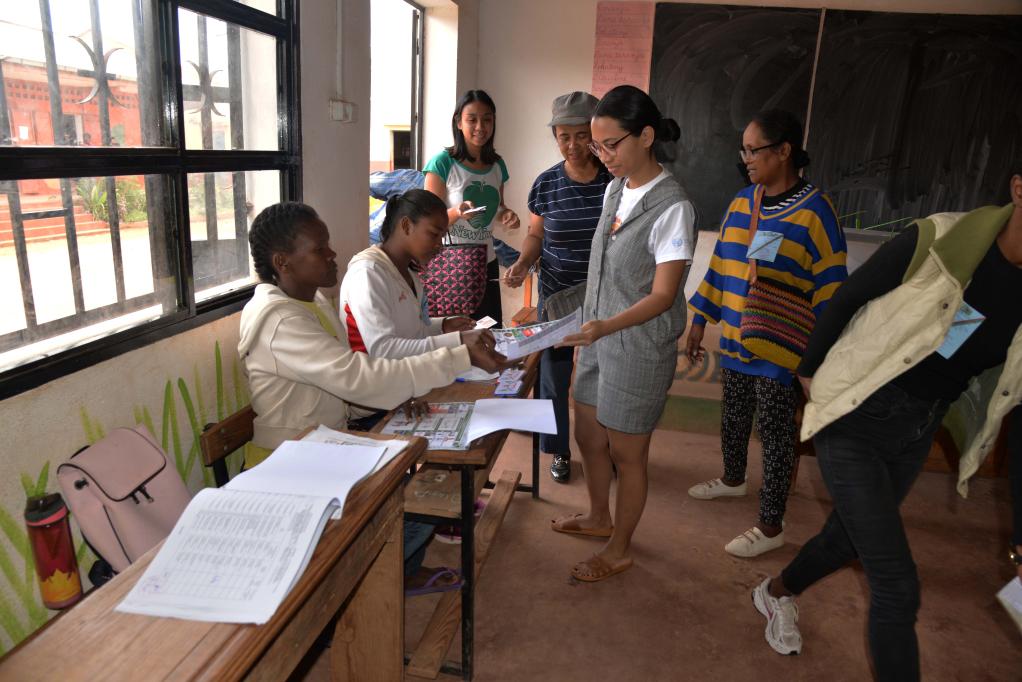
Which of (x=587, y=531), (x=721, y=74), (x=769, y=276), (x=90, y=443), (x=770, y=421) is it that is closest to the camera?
(x=90, y=443)

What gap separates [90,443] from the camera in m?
1.43

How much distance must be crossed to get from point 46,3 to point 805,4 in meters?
Answer: 3.70

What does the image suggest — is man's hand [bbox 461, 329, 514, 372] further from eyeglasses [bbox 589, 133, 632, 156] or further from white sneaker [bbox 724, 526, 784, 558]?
white sneaker [bbox 724, 526, 784, 558]

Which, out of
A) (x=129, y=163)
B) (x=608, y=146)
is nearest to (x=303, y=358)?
(x=129, y=163)

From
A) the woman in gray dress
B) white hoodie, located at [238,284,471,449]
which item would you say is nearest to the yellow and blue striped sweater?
the woman in gray dress

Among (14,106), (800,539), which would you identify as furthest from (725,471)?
(14,106)

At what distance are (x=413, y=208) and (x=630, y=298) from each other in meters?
0.70

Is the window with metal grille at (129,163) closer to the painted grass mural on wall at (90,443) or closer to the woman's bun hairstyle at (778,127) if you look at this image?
the painted grass mural on wall at (90,443)

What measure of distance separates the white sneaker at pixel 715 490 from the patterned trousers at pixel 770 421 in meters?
0.36

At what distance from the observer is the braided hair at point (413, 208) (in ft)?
6.57

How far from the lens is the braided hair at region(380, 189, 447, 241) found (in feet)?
6.57

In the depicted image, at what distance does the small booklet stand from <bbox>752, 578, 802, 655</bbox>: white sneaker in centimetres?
153

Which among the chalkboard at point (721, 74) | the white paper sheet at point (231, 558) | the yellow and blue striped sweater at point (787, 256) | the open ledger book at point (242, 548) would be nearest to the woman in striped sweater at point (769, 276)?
the yellow and blue striped sweater at point (787, 256)

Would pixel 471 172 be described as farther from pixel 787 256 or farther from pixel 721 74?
pixel 721 74
